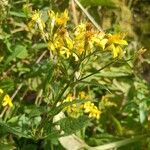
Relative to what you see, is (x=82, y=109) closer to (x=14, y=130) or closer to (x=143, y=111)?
(x=143, y=111)

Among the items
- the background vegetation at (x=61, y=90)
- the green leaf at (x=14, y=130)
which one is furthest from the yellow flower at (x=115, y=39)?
the green leaf at (x=14, y=130)

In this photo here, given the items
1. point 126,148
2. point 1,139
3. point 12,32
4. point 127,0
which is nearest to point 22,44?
point 12,32

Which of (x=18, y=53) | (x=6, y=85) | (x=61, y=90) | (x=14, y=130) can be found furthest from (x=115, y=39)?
(x=18, y=53)

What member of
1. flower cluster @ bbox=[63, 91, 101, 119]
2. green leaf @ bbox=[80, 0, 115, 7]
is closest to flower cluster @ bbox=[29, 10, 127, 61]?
flower cluster @ bbox=[63, 91, 101, 119]

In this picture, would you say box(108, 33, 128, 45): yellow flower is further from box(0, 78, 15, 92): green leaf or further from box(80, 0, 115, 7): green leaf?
box(80, 0, 115, 7): green leaf

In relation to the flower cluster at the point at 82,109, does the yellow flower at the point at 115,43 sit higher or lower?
higher

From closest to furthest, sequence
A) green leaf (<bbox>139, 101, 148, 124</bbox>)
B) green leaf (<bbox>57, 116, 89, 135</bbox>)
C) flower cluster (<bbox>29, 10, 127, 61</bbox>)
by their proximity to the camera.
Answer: flower cluster (<bbox>29, 10, 127, 61</bbox>), green leaf (<bbox>57, 116, 89, 135</bbox>), green leaf (<bbox>139, 101, 148, 124</bbox>)

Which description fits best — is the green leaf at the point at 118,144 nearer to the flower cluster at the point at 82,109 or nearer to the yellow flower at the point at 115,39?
the flower cluster at the point at 82,109

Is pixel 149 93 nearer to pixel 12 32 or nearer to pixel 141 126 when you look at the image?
pixel 141 126
